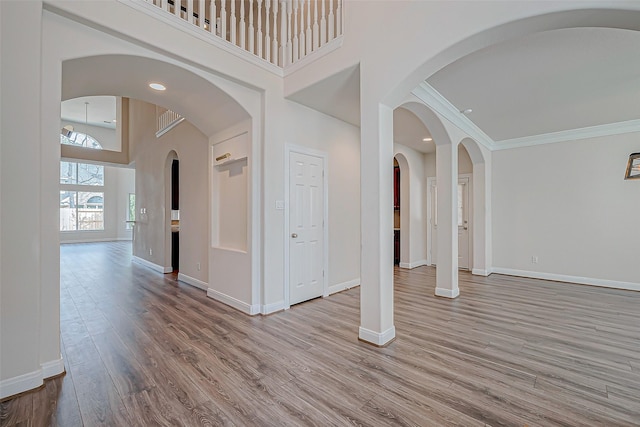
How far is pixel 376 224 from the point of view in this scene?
265 cm

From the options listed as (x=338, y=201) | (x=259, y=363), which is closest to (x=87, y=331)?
(x=259, y=363)

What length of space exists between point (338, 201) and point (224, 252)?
6.18ft

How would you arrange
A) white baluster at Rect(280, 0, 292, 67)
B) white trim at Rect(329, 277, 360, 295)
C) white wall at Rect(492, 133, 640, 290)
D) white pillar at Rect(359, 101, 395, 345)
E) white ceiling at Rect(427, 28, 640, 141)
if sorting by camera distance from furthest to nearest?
white wall at Rect(492, 133, 640, 290) → white trim at Rect(329, 277, 360, 295) → white baluster at Rect(280, 0, 292, 67) → white pillar at Rect(359, 101, 395, 345) → white ceiling at Rect(427, 28, 640, 141)

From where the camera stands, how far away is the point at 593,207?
487cm

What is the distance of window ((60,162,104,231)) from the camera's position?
454 inches

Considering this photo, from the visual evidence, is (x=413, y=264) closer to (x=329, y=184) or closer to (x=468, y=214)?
(x=468, y=214)

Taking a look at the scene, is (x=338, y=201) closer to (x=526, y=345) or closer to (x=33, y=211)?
(x=526, y=345)

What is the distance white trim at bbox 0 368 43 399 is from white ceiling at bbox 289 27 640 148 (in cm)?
355

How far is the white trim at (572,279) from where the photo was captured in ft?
15.0

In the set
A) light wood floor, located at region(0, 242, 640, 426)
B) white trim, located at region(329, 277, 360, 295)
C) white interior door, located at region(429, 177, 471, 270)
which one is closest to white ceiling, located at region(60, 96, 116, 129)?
light wood floor, located at region(0, 242, 640, 426)

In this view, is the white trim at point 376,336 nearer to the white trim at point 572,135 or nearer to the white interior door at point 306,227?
the white interior door at point 306,227

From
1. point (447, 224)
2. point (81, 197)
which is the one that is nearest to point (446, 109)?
point (447, 224)

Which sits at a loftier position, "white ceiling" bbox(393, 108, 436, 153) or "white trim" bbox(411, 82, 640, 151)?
"white ceiling" bbox(393, 108, 436, 153)

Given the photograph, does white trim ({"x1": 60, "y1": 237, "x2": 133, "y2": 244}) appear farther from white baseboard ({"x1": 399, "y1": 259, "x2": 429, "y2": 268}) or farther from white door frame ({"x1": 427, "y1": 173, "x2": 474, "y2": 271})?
white door frame ({"x1": 427, "y1": 173, "x2": 474, "y2": 271})
